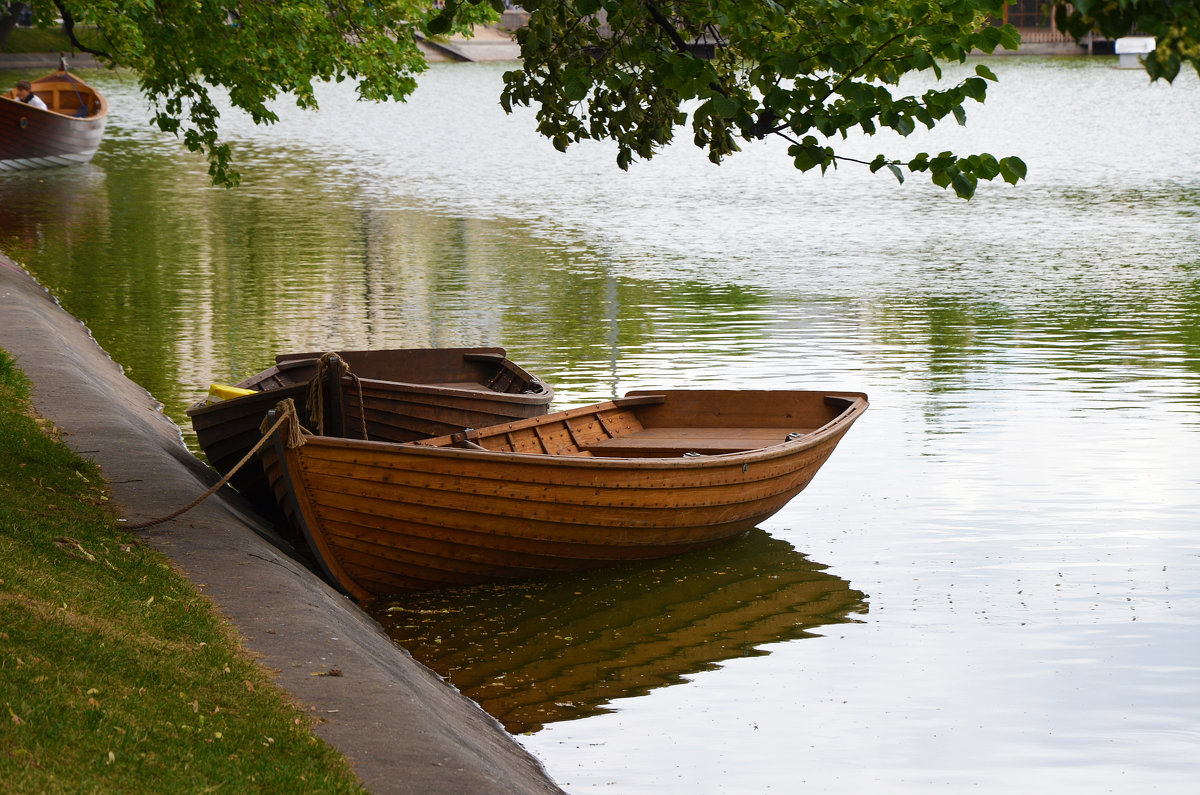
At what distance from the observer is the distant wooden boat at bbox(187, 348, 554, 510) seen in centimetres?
1155

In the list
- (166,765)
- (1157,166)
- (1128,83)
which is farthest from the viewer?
(1128,83)

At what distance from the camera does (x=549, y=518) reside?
35.9 feet

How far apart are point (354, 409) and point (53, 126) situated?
106ft

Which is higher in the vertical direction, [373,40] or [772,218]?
[373,40]

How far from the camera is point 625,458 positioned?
11.7 metres

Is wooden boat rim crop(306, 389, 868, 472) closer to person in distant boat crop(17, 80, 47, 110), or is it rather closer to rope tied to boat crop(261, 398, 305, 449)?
rope tied to boat crop(261, 398, 305, 449)

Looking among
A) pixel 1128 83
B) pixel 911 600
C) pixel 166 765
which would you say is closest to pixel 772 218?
pixel 911 600

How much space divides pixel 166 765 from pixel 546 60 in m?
5.51

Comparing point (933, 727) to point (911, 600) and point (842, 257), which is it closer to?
point (911, 600)

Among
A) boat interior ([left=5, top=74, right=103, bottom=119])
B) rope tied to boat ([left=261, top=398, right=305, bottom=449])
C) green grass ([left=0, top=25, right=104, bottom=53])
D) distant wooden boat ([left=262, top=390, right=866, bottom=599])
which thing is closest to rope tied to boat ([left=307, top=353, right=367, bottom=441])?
distant wooden boat ([left=262, top=390, right=866, bottom=599])

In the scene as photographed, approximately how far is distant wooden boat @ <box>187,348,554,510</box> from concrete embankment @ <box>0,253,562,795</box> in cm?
33

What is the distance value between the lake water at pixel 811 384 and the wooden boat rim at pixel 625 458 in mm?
1025

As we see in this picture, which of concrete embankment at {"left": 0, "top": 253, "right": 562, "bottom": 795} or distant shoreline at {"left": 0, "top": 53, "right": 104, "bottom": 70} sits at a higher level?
distant shoreline at {"left": 0, "top": 53, "right": 104, "bottom": 70}

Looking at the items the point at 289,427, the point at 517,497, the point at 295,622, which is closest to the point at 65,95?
the point at 289,427
